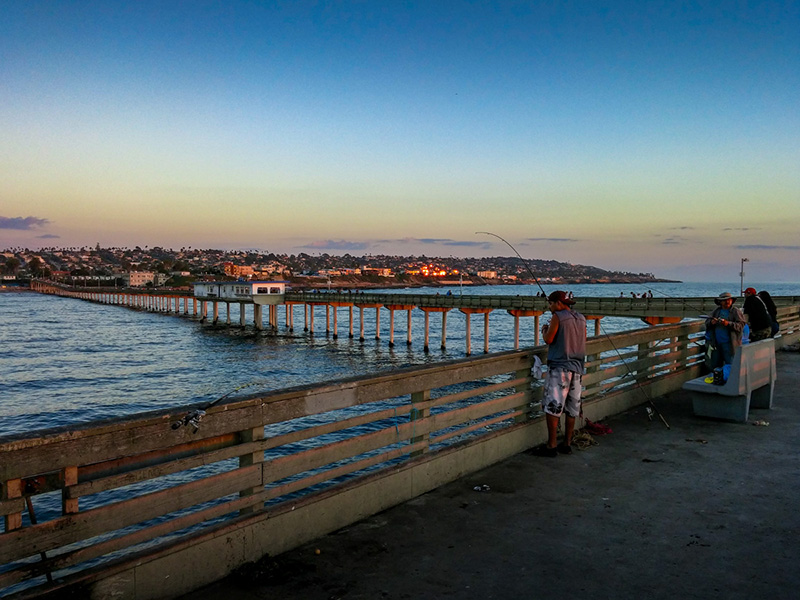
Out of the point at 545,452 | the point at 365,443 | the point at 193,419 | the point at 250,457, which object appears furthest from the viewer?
the point at 545,452

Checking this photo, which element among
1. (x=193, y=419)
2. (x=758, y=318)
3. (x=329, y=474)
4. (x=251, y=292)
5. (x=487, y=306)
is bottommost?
(x=251, y=292)

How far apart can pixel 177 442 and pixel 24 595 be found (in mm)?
1062

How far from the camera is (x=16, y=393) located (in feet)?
98.4

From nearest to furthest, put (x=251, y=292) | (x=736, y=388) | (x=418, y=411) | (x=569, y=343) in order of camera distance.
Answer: (x=418, y=411) < (x=569, y=343) < (x=736, y=388) < (x=251, y=292)

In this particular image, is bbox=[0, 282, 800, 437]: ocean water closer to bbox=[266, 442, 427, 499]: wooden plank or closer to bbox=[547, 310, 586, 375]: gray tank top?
bbox=[547, 310, 586, 375]: gray tank top

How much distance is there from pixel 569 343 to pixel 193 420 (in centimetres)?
412

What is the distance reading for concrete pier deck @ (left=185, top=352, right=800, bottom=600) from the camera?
3.94 m

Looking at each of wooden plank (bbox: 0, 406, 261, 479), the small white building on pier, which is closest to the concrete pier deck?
wooden plank (bbox: 0, 406, 261, 479)

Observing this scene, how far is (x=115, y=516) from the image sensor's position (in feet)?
11.3

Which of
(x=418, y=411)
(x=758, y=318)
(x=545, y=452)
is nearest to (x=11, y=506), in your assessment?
(x=418, y=411)

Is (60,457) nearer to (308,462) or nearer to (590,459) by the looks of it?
(308,462)

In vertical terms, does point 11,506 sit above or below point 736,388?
above

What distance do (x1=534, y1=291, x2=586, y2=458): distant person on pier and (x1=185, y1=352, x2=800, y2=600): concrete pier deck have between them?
36 centimetres

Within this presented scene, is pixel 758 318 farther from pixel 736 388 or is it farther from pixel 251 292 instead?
pixel 251 292
